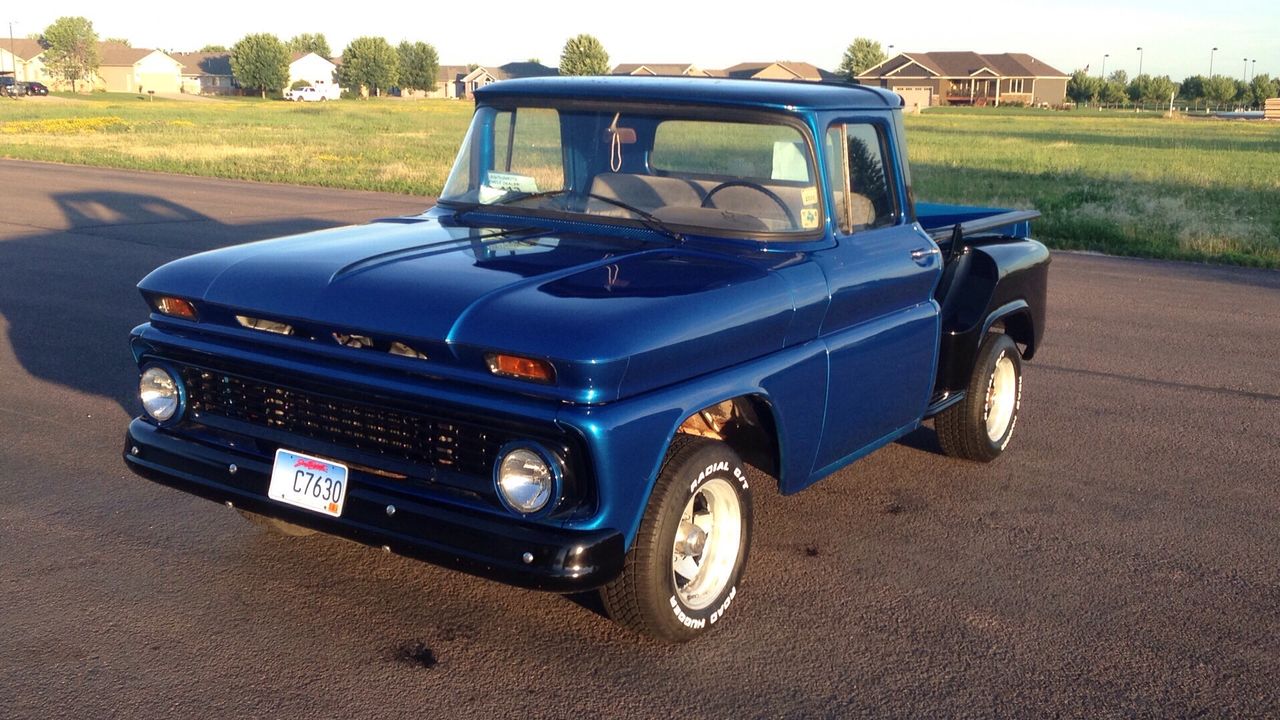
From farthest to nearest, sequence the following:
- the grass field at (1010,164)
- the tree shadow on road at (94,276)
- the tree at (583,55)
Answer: the tree at (583,55) → the grass field at (1010,164) → the tree shadow on road at (94,276)

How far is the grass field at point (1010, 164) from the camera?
1600 centimetres

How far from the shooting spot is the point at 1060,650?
394cm

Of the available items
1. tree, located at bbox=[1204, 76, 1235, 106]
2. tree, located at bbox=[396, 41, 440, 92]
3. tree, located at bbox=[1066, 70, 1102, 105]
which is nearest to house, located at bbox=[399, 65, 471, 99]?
tree, located at bbox=[396, 41, 440, 92]

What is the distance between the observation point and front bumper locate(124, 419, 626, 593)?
11.1 feet

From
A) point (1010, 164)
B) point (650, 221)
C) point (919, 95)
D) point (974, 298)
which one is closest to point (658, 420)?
point (650, 221)

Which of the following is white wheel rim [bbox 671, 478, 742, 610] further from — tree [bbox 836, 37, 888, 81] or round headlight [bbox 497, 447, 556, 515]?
tree [bbox 836, 37, 888, 81]

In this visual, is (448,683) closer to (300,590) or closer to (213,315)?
(300,590)

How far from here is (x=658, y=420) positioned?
3516mm

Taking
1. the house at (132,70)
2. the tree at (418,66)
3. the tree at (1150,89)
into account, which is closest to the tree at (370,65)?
the tree at (418,66)

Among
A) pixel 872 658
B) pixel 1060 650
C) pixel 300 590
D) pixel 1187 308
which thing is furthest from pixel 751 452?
pixel 1187 308

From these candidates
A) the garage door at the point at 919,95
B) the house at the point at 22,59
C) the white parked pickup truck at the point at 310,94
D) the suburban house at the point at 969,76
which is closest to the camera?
the garage door at the point at 919,95

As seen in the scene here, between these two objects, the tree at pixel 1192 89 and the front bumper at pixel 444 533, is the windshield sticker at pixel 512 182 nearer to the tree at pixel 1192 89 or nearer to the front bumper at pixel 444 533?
the front bumper at pixel 444 533

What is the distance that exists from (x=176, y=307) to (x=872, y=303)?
2.47 metres

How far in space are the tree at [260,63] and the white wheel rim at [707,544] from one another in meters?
123
